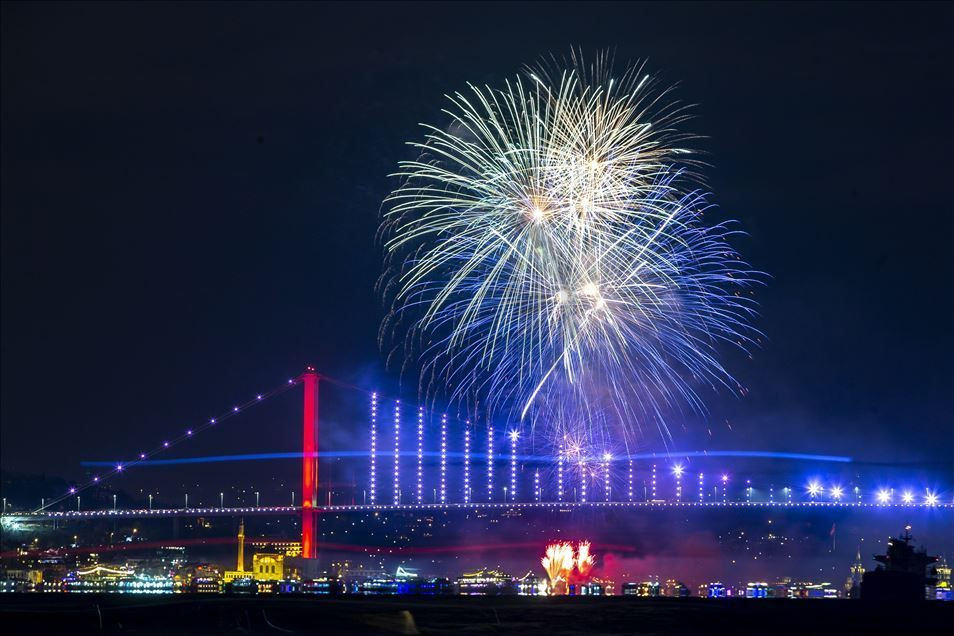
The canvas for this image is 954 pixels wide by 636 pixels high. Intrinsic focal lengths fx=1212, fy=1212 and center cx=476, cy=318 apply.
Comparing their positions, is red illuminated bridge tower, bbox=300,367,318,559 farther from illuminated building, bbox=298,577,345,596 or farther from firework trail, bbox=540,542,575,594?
illuminated building, bbox=298,577,345,596

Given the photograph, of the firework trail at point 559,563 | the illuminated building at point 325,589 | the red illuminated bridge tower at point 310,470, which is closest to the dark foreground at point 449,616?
the illuminated building at point 325,589

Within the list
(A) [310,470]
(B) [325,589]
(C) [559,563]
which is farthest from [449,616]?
(A) [310,470]

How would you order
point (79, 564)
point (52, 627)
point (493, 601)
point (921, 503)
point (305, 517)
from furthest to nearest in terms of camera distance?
point (921, 503)
point (79, 564)
point (305, 517)
point (493, 601)
point (52, 627)

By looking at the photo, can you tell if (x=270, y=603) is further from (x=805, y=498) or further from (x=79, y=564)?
(x=805, y=498)

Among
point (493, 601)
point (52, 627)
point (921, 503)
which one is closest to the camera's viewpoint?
point (52, 627)

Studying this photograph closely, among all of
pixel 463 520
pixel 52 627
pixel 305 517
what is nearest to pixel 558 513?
pixel 463 520

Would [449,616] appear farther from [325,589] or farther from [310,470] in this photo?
[310,470]
